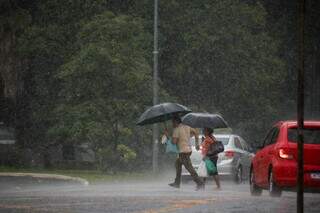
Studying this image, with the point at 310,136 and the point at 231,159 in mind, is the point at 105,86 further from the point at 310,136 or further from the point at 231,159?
the point at 310,136

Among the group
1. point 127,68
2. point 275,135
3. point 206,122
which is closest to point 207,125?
point 206,122

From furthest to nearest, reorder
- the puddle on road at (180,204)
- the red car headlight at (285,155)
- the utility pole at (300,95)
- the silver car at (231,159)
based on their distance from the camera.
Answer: the silver car at (231,159) → the red car headlight at (285,155) → the puddle on road at (180,204) → the utility pole at (300,95)

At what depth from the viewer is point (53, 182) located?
28094 millimetres

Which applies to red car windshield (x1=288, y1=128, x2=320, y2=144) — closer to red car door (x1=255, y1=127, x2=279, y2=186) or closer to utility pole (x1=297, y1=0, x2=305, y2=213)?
red car door (x1=255, y1=127, x2=279, y2=186)

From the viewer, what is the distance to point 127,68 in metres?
35.0

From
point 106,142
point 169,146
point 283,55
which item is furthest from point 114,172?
point 283,55

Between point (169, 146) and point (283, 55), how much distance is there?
1081 inches

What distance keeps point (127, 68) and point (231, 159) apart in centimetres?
692

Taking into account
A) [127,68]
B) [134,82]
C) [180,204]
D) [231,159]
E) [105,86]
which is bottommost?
[180,204]

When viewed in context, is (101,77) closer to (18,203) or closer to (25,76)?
(25,76)

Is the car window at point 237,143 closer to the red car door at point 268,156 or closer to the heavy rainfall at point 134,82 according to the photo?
the heavy rainfall at point 134,82

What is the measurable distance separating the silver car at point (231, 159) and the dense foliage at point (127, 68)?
5286 millimetres

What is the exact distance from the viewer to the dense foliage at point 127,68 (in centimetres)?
3491

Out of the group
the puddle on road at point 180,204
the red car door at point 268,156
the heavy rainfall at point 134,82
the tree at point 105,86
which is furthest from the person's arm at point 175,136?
the tree at point 105,86
